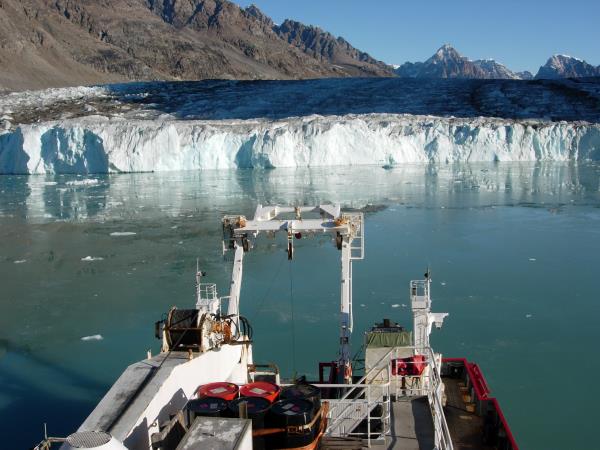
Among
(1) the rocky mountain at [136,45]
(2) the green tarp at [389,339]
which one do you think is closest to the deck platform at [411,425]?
(2) the green tarp at [389,339]

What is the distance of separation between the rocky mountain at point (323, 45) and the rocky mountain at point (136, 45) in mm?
15549

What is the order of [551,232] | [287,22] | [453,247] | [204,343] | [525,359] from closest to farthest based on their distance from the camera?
1. [204,343]
2. [525,359]
3. [453,247]
4. [551,232]
5. [287,22]

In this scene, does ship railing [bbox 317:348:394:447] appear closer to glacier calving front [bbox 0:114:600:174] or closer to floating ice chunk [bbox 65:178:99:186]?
floating ice chunk [bbox 65:178:99:186]

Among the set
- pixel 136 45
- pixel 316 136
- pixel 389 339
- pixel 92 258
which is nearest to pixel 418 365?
pixel 389 339

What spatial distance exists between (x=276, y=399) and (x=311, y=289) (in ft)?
22.4

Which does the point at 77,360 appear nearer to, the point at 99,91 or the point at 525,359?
the point at 525,359

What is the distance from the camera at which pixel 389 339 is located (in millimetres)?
6078

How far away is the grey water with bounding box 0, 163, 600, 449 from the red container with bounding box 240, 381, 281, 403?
304cm

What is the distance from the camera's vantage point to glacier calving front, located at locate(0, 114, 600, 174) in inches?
1252

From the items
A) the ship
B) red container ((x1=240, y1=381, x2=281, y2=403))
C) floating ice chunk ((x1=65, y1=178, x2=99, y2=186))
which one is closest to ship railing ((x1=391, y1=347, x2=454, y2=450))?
the ship

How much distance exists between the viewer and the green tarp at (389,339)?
6.03 m

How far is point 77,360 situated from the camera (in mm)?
7980

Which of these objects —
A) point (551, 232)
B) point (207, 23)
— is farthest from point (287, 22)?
point (551, 232)

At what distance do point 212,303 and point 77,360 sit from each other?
9.36ft
